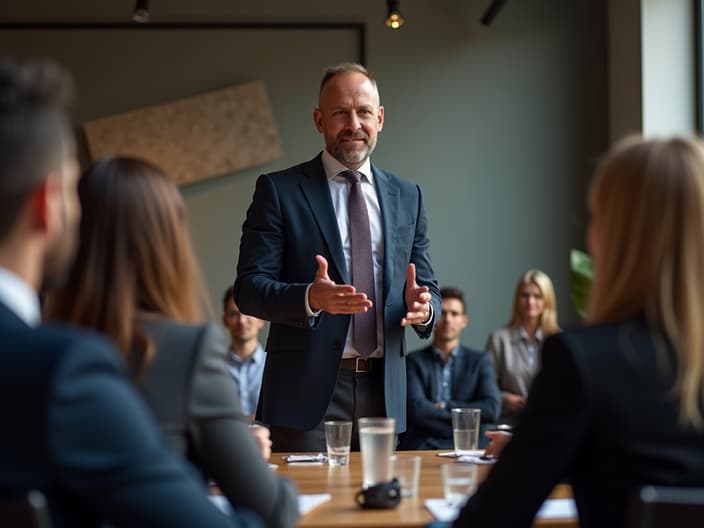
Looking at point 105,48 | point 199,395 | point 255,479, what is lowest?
point 255,479

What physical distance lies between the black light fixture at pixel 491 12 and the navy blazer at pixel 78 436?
15.6 feet

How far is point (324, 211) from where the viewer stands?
2.83m

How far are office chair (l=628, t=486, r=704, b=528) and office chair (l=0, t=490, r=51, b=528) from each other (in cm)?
68

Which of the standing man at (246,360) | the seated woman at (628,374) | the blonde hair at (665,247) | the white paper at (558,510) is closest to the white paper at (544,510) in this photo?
the white paper at (558,510)

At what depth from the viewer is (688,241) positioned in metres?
1.33

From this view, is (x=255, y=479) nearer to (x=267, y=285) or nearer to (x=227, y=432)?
(x=227, y=432)

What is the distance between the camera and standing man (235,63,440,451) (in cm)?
264

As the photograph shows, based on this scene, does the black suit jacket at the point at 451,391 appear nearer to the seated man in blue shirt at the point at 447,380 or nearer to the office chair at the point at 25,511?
the seated man in blue shirt at the point at 447,380

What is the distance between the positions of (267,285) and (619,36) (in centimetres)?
367

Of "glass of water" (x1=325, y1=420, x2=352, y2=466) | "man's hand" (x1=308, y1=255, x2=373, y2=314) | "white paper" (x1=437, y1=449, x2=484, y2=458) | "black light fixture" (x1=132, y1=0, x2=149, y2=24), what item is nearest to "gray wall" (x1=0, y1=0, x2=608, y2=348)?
"black light fixture" (x1=132, y1=0, x2=149, y2=24)

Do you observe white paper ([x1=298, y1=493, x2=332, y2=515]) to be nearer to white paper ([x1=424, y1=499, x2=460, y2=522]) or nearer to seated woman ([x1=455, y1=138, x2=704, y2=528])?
white paper ([x1=424, y1=499, x2=460, y2=522])

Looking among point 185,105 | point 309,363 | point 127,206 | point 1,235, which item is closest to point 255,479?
point 127,206

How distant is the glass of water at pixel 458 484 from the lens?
173 cm

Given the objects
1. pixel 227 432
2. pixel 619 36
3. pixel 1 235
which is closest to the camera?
pixel 1 235
